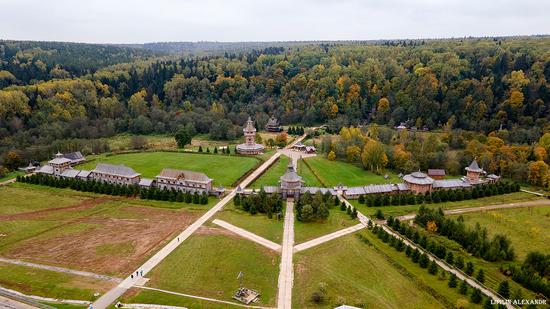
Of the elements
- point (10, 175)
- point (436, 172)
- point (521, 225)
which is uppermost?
point (436, 172)

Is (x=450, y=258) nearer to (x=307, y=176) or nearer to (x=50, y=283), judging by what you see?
(x=307, y=176)

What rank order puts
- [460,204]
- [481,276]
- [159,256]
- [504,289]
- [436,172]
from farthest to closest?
[436,172]
[460,204]
[159,256]
[481,276]
[504,289]

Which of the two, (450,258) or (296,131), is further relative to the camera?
(296,131)

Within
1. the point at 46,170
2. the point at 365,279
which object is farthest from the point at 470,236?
the point at 46,170

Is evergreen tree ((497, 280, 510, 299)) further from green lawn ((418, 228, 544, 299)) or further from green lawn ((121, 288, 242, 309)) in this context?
green lawn ((121, 288, 242, 309))

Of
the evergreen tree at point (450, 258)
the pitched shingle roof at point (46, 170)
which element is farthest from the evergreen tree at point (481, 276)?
the pitched shingle roof at point (46, 170)

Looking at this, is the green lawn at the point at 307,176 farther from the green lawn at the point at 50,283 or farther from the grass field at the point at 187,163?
the green lawn at the point at 50,283

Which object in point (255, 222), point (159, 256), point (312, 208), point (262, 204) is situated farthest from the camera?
point (262, 204)

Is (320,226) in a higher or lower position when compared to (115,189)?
higher
